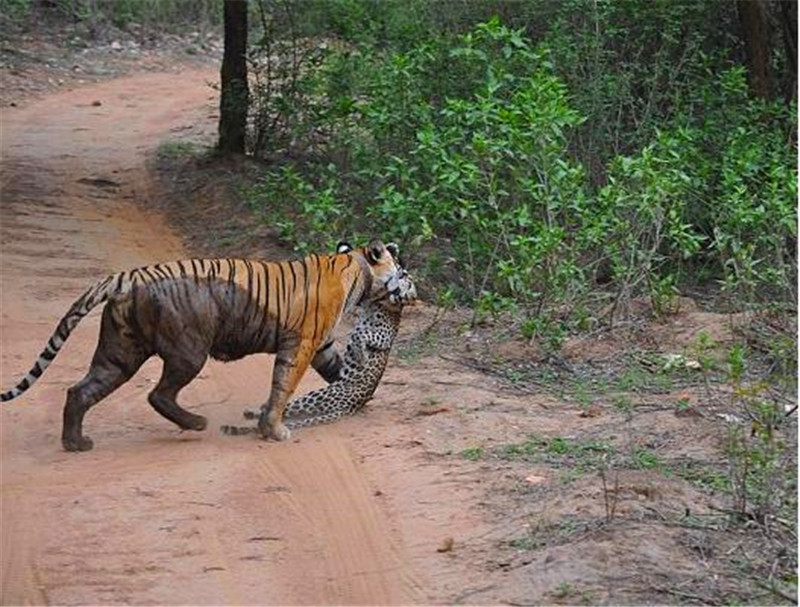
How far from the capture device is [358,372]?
9.09 meters

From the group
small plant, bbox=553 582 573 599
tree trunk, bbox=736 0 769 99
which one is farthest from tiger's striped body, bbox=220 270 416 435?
tree trunk, bbox=736 0 769 99

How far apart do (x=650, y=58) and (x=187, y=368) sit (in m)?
7.21

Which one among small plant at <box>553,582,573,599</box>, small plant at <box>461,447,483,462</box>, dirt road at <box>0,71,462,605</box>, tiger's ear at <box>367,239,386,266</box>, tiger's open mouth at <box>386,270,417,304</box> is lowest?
dirt road at <box>0,71,462,605</box>

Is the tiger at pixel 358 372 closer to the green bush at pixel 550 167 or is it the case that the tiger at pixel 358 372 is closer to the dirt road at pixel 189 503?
the dirt road at pixel 189 503

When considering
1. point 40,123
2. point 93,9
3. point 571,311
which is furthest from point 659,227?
point 93,9

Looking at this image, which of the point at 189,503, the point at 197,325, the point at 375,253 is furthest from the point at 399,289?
the point at 189,503

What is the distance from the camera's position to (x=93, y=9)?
26344mm

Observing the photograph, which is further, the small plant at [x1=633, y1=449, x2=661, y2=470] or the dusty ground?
the small plant at [x1=633, y1=449, x2=661, y2=470]

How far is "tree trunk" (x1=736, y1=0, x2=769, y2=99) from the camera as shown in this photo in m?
14.2

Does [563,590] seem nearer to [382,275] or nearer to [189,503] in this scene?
[189,503]

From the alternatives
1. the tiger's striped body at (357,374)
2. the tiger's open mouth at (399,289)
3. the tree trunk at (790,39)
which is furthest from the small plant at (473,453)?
the tree trunk at (790,39)

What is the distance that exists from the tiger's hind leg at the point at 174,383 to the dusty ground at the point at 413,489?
0.51 feet

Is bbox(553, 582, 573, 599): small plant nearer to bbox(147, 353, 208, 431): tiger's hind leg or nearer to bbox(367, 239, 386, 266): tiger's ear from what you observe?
bbox(147, 353, 208, 431): tiger's hind leg

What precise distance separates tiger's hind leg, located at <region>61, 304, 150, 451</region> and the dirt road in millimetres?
127
